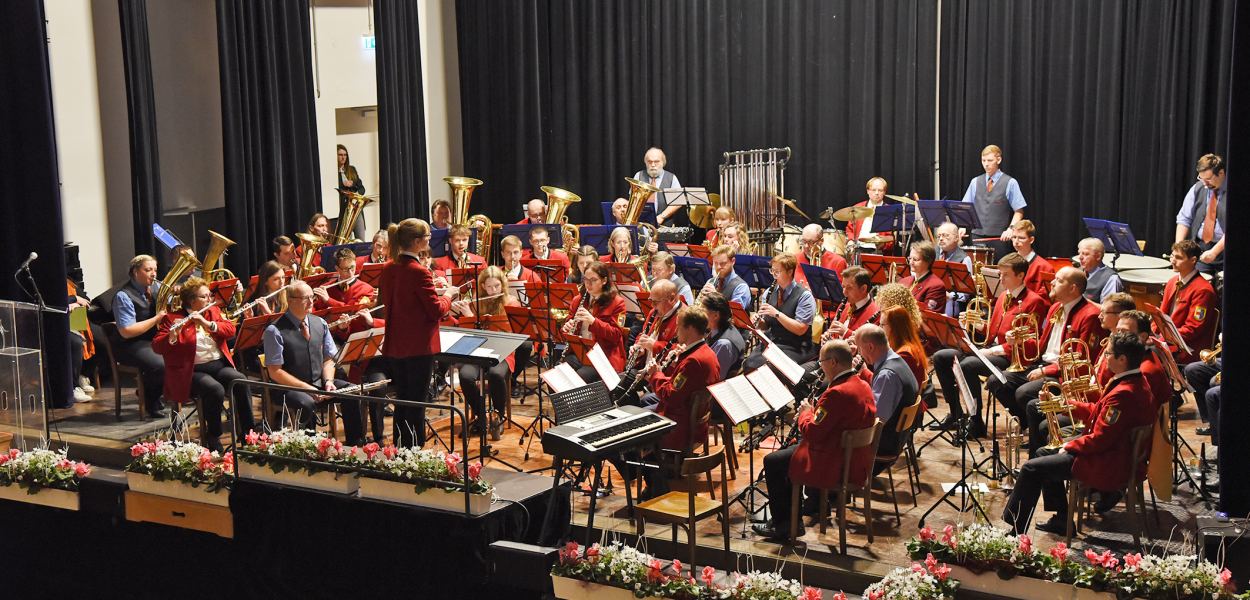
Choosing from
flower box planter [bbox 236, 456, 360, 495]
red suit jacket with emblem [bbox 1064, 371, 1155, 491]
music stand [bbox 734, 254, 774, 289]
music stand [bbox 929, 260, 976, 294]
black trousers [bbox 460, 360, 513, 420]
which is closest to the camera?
red suit jacket with emblem [bbox 1064, 371, 1155, 491]

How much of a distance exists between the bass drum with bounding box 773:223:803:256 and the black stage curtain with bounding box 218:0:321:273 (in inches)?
199

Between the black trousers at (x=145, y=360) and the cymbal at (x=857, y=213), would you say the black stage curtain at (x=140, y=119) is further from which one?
the cymbal at (x=857, y=213)

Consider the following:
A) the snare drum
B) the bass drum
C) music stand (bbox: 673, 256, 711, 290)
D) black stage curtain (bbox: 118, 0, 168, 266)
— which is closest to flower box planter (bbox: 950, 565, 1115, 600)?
music stand (bbox: 673, 256, 711, 290)

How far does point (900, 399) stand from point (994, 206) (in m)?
6.14

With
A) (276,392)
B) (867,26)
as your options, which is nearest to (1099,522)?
(276,392)

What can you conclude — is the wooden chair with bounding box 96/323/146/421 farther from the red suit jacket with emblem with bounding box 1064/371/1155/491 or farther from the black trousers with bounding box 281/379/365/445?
the red suit jacket with emblem with bounding box 1064/371/1155/491

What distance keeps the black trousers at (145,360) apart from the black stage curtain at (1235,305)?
6809 millimetres

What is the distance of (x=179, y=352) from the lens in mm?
8008

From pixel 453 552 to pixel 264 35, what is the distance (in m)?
7.98

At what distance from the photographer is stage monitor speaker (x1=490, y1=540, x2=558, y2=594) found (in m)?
5.91

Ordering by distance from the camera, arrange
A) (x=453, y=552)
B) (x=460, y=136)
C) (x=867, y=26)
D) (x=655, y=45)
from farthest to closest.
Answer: (x=460, y=136)
(x=655, y=45)
(x=867, y=26)
(x=453, y=552)

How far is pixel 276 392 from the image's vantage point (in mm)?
7996

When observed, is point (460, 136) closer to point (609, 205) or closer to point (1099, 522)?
point (609, 205)

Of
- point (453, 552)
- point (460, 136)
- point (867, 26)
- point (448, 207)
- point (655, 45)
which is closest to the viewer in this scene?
Answer: point (453, 552)
